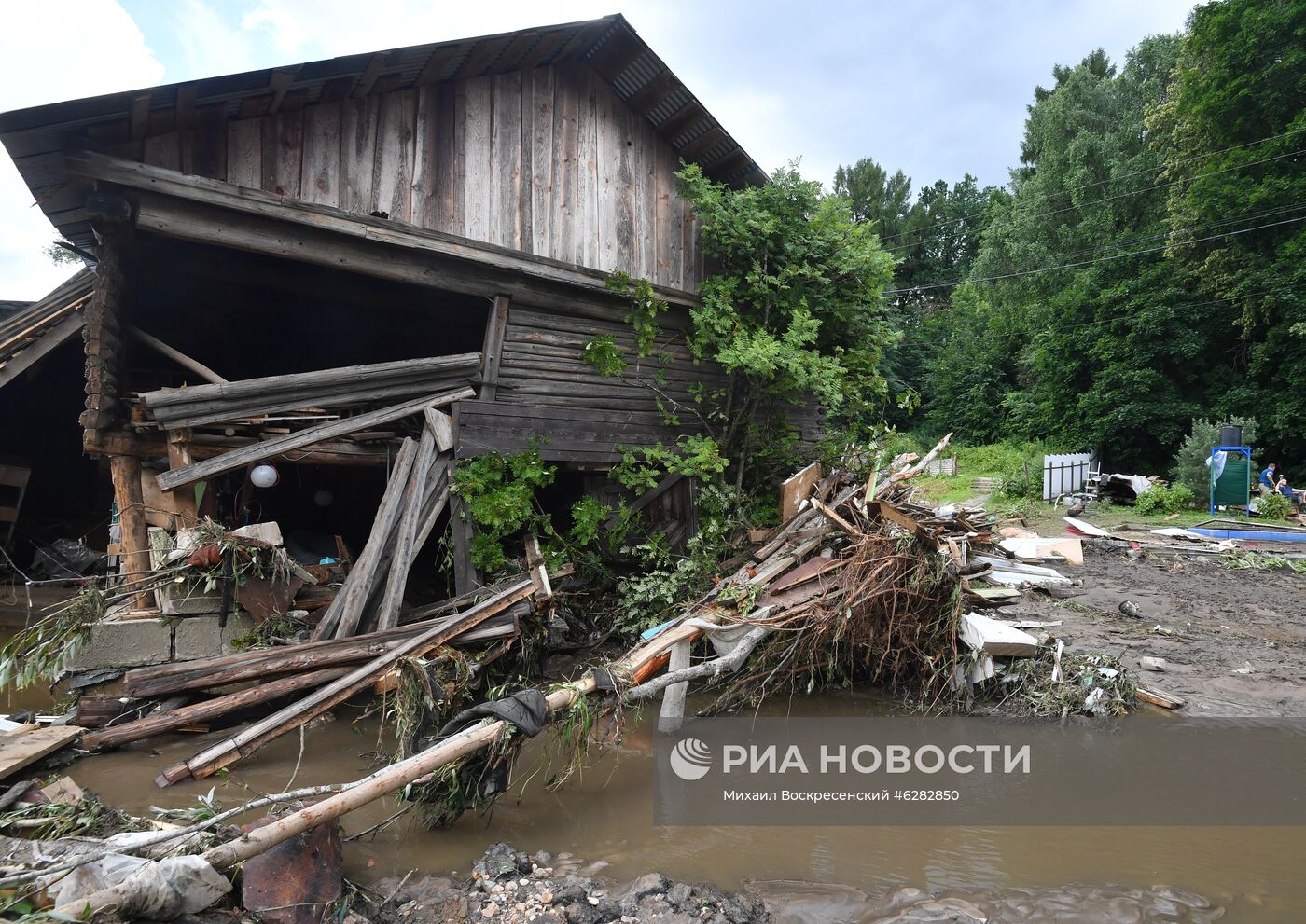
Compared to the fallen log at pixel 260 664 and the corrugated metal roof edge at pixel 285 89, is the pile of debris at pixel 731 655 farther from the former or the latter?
the corrugated metal roof edge at pixel 285 89

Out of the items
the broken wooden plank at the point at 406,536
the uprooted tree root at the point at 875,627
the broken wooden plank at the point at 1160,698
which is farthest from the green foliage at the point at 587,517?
the broken wooden plank at the point at 1160,698

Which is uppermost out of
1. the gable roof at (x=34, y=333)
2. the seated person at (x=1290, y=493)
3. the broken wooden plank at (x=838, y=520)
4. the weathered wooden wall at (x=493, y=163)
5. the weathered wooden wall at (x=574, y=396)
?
the weathered wooden wall at (x=493, y=163)

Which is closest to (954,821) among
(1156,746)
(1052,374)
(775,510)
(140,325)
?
(1156,746)

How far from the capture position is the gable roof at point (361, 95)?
17.0ft

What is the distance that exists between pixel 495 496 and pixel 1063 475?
2071 cm

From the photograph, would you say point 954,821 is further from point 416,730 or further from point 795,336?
point 795,336

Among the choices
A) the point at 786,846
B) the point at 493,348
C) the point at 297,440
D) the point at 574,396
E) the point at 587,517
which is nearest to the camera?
the point at 786,846

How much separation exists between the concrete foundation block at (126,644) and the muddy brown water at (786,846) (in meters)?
0.95

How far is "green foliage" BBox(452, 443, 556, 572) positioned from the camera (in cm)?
669

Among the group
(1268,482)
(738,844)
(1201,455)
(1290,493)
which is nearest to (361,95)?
(738,844)

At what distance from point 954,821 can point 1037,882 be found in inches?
31.2

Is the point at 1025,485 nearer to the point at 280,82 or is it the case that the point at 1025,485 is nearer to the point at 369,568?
the point at 369,568

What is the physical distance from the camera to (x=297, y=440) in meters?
6.18

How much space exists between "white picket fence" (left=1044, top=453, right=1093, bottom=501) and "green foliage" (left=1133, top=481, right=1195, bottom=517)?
2575 mm
